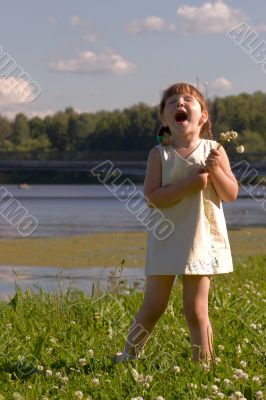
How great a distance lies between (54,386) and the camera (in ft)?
14.2

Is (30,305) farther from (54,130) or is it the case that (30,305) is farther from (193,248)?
(54,130)

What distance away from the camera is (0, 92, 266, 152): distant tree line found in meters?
75.3

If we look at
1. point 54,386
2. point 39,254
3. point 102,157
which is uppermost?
point 102,157

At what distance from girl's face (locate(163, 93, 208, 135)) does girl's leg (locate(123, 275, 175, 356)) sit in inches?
28.5

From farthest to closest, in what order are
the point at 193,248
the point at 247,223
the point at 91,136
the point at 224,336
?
the point at 91,136, the point at 247,223, the point at 224,336, the point at 193,248

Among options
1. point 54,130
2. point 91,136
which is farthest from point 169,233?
point 54,130

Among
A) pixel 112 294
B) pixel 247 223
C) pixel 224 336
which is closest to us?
pixel 224 336

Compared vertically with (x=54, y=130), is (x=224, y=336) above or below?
below

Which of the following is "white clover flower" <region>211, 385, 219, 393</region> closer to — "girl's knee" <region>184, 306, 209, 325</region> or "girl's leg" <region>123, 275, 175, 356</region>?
"girl's knee" <region>184, 306, 209, 325</region>

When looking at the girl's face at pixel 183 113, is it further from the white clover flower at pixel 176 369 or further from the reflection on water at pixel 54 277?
the reflection on water at pixel 54 277

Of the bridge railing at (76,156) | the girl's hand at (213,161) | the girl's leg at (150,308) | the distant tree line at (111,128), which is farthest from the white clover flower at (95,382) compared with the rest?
the bridge railing at (76,156)

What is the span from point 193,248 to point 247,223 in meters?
22.0

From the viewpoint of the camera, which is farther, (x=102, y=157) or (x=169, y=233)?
(x=102, y=157)

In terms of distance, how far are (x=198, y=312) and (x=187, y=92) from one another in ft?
3.53
